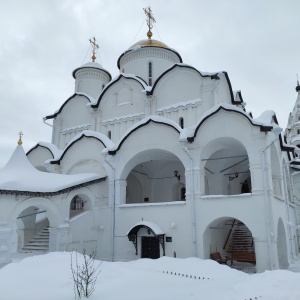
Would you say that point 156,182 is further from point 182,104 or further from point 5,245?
point 5,245

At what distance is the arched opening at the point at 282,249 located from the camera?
529 inches

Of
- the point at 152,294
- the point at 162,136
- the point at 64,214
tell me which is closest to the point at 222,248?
the point at 162,136

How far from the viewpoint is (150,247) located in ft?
46.0

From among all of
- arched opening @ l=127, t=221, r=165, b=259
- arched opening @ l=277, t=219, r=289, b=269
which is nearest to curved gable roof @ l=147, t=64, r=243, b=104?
arched opening @ l=277, t=219, r=289, b=269

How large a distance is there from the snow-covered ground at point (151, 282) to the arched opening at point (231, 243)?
3.67 m

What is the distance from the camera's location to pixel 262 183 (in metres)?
12.0

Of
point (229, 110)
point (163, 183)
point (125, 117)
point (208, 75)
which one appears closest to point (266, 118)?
point (229, 110)

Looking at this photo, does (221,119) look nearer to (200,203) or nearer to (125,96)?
(200,203)

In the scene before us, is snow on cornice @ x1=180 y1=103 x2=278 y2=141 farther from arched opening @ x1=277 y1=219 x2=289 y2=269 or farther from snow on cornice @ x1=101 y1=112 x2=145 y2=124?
snow on cornice @ x1=101 y1=112 x2=145 y2=124

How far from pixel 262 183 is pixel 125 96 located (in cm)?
1052

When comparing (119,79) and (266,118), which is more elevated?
(119,79)

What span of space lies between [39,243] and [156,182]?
7.43 metres

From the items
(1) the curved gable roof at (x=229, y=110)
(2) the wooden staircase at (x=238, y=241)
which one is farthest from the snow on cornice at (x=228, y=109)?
(2) the wooden staircase at (x=238, y=241)

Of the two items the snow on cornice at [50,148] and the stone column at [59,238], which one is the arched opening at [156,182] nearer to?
the snow on cornice at [50,148]
